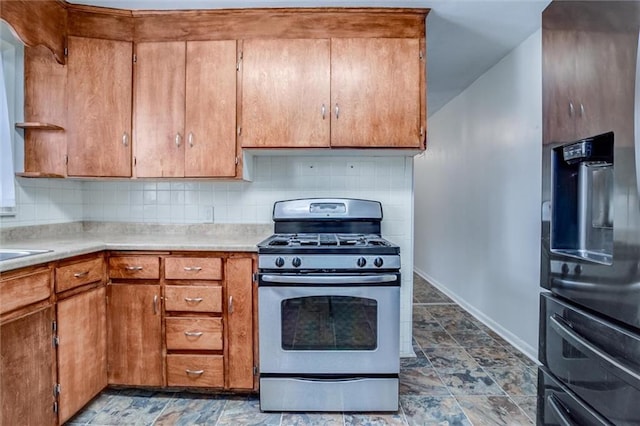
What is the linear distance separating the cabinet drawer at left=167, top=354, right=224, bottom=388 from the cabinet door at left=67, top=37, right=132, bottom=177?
1247mm

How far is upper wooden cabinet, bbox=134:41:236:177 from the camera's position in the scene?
2.21 meters

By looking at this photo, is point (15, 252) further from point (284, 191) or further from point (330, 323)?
point (330, 323)

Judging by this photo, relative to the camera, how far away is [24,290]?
1.50 metres

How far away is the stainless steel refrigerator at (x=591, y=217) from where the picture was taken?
0.86m

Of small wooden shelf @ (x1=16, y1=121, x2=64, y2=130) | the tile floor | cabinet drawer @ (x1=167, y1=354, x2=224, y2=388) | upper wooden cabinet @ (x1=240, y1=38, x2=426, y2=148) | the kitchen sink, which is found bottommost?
the tile floor

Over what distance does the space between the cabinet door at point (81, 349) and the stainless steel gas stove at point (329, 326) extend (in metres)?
0.92

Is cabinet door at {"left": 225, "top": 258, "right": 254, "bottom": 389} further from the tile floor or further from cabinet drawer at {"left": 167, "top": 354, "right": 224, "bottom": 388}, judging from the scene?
the tile floor

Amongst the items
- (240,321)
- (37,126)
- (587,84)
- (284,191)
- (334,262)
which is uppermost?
(37,126)

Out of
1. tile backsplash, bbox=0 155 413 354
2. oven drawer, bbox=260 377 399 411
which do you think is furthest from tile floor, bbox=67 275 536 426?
tile backsplash, bbox=0 155 413 354

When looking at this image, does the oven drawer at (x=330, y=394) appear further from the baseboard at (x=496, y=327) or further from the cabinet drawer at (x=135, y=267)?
the baseboard at (x=496, y=327)

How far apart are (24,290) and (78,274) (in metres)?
0.29

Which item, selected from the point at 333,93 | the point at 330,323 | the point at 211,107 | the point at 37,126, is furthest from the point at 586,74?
the point at 37,126

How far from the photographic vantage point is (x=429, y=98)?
4.07 m

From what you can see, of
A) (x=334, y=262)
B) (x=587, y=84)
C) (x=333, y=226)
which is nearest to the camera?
(x=587, y=84)
